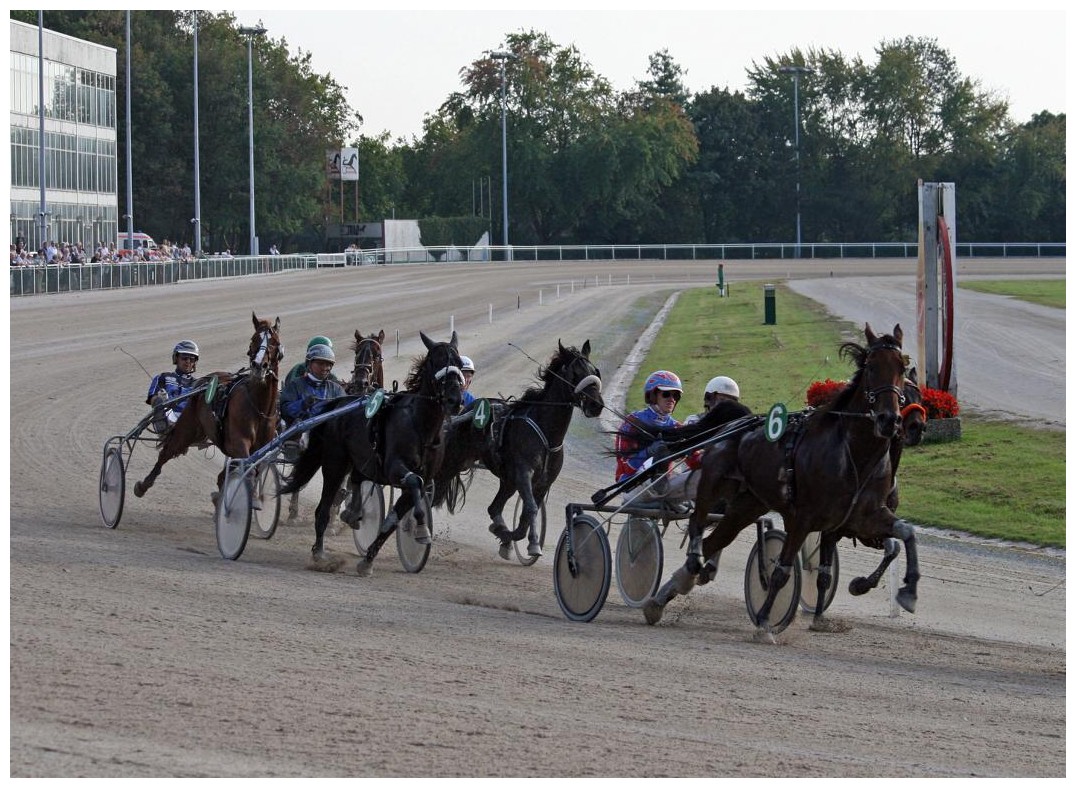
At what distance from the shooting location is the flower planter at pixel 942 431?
1662 cm

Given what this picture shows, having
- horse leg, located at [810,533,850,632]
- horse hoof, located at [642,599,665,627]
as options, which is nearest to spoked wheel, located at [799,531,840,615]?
horse leg, located at [810,533,850,632]

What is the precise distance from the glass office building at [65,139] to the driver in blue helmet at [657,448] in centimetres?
4676

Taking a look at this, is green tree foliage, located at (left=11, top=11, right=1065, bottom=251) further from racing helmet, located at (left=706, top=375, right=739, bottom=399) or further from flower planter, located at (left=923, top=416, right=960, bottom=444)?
racing helmet, located at (left=706, top=375, right=739, bottom=399)

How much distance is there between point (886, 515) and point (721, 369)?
16.9 metres

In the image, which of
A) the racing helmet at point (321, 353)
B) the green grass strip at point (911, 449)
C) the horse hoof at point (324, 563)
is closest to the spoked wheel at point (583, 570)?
the horse hoof at point (324, 563)

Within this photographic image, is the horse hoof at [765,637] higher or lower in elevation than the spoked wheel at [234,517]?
lower

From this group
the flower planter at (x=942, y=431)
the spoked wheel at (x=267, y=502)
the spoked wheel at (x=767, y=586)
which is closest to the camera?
the spoked wheel at (x=767, y=586)

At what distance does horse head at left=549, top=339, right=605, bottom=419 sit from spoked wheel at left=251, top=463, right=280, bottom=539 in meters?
2.49

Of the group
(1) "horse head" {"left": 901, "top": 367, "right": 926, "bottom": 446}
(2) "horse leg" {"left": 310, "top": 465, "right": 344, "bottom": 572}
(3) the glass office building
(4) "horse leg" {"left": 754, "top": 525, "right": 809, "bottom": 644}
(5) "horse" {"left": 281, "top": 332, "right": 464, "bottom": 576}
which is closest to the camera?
(1) "horse head" {"left": 901, "top": 367, "right": 926, "bottom": 446}

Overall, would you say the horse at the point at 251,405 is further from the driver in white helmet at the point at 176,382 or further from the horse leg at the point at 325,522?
the horse leg at the point at 325,522

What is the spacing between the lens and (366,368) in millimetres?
12070

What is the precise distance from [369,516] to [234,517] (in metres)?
1.04

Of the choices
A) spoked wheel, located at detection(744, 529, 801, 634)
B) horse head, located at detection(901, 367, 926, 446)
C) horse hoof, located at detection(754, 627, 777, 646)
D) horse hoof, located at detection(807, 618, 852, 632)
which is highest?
horse head, located at detection(901, 367, 926, 446)

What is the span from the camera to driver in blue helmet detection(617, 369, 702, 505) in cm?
911
